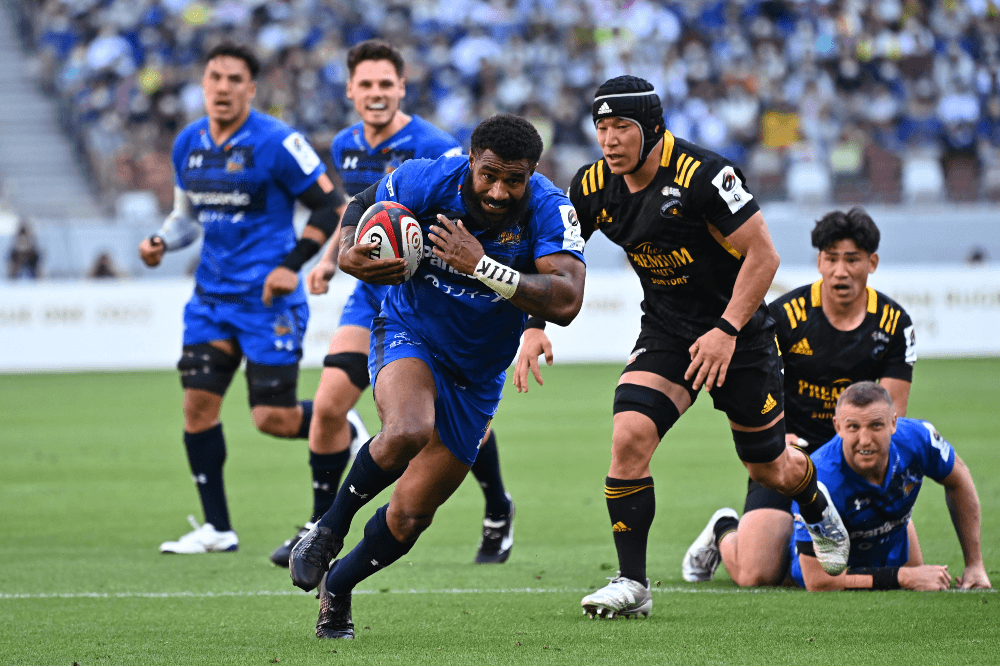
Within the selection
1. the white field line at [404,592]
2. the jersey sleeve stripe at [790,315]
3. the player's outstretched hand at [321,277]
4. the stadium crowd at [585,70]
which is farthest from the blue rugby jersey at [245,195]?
the stadium crowd at [585,70]

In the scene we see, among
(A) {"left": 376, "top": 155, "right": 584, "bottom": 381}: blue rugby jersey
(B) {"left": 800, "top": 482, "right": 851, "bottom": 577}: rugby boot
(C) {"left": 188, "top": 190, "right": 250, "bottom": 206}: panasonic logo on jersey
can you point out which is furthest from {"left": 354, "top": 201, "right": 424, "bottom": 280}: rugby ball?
(C) {"left": 188, "top": 190, "right": 250, "bottom": 206}: panasonic logo on jersey

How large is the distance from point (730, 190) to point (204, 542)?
3.62 metres

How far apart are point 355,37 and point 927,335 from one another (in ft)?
42.0

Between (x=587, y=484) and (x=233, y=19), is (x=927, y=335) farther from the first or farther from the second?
(x=233, y=19)

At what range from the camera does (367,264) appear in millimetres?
4500

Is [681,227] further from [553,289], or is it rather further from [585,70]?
[585,70]

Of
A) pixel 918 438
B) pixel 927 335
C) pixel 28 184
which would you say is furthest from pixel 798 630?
pixel 28 184

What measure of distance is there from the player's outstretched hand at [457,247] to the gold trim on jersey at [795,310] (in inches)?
94.4

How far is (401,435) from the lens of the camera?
14.6ft

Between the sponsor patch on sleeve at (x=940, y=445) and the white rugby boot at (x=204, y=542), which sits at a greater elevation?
the sponsor patch on sleeve at (x=940, y=445)

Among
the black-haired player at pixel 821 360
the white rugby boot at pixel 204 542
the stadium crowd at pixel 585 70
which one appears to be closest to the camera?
the black-haired player at pixel 821 360

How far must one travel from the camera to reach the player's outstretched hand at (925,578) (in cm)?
557

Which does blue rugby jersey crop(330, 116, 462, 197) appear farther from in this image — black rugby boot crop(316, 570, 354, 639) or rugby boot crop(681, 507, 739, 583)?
black rugby boot crop(316, 570, 354, 639)

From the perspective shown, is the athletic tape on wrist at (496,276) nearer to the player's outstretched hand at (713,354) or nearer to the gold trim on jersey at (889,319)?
the player's outstretched hand at (713,354)
